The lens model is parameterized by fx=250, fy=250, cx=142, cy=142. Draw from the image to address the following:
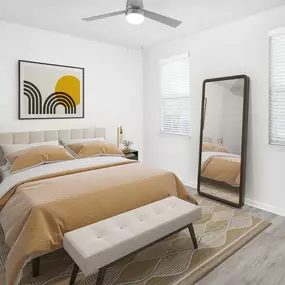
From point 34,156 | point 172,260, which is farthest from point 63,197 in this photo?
point 34,156

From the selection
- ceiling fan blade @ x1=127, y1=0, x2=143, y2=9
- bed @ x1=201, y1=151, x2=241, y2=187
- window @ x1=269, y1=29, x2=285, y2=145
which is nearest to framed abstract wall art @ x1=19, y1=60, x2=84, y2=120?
ceiling fan blade @ x1=127, y1=0, x2=143, y2=9

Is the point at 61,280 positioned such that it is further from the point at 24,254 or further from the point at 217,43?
the point at 217,43

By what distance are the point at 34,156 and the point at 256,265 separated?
2.75m

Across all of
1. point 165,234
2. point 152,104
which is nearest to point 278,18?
point 152,104

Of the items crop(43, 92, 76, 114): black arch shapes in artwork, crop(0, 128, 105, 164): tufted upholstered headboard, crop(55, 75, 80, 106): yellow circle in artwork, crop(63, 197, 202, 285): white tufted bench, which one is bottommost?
crop(63, 197, 202, 285): white tufted bench

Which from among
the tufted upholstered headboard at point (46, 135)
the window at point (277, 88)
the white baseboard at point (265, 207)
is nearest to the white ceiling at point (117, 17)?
the window at point (277, 88)

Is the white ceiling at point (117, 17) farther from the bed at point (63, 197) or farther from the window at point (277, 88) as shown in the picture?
the bed at point (63, 197)

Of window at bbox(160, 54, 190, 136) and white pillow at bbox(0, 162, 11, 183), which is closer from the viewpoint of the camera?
white pillow at bbox(0, 162, 11, 183)

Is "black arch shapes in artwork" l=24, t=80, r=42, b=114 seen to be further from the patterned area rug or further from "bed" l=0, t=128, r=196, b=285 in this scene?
the patterned area rug

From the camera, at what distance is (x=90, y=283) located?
6.54 feet

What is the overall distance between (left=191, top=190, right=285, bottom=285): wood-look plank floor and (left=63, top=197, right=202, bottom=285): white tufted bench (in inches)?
15.8

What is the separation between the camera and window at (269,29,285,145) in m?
3.18

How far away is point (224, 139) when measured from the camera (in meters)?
3.74

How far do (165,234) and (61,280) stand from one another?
0.92 m
